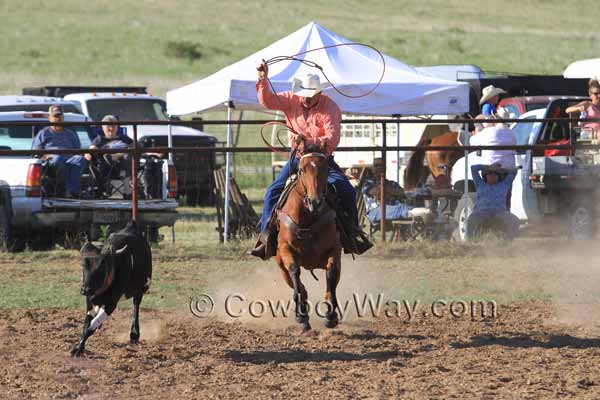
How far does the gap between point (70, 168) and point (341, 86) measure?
3803mm

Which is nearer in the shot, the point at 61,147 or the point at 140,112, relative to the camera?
the point at 61,147

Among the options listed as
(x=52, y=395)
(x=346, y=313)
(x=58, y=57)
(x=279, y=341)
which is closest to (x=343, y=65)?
(x=346, y=313)

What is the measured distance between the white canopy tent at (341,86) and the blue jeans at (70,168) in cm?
218

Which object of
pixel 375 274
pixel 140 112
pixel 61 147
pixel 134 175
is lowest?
pixel 375 274

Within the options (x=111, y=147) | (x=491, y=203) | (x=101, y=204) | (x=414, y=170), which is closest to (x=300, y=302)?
(x=101, y=204)

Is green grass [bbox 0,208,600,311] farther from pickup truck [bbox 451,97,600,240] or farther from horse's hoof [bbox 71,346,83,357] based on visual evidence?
horse's hoof [bbox 71,346,83,357]

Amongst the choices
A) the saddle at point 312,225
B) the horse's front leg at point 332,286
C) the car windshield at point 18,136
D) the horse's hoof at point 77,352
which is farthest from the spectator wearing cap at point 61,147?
the horse's hoof at point 77,352

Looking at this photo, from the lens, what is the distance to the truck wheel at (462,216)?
14.4m

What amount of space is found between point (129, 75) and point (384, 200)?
3215 cm

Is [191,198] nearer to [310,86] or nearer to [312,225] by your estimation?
[310,86]

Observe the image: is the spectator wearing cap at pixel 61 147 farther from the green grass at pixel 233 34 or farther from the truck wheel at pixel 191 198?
the green grass at pixel 233 34

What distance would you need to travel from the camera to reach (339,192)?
903 cm

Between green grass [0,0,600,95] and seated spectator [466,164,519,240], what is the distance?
26.4 metres

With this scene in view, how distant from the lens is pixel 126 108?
67.3 ft
